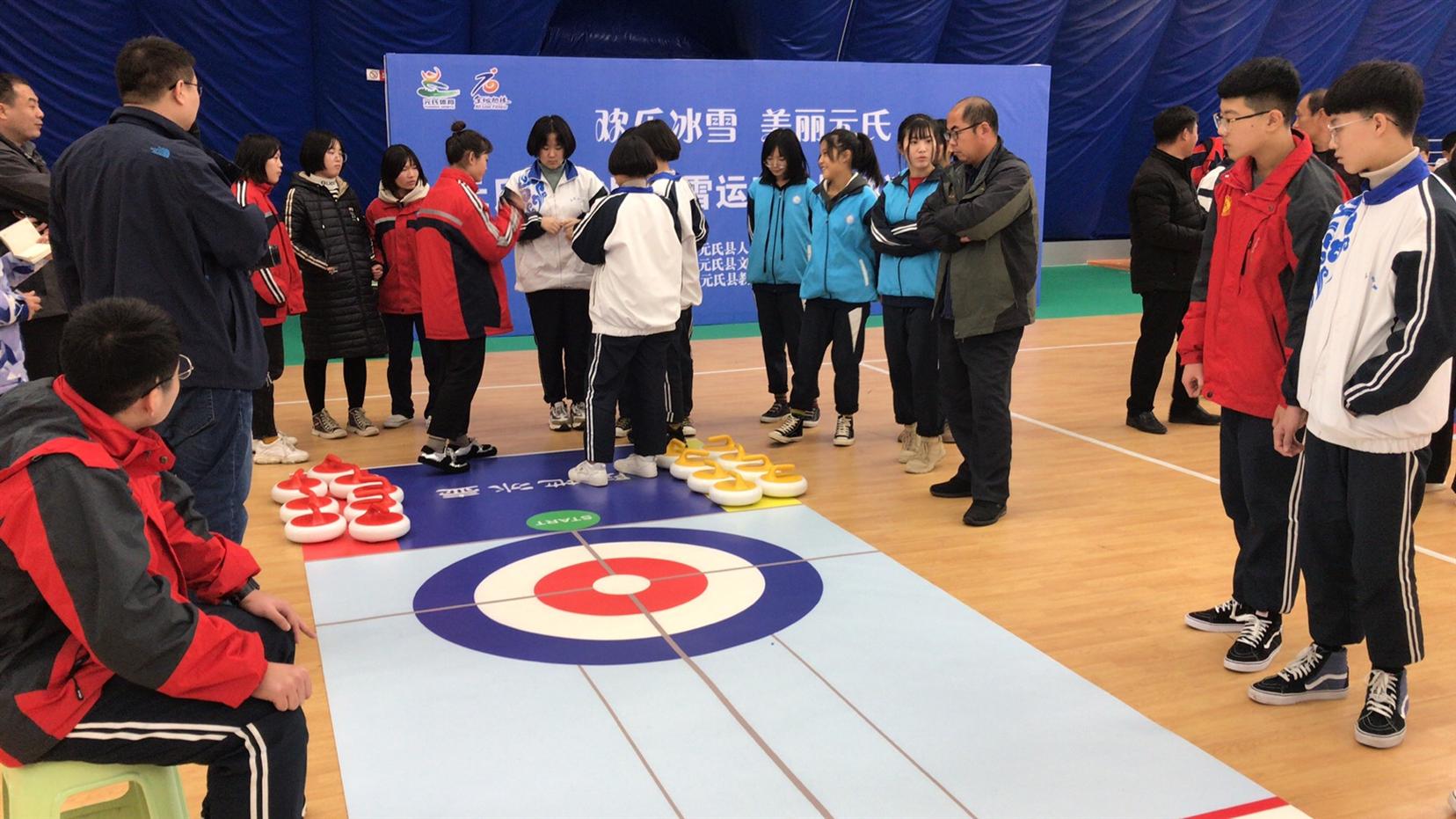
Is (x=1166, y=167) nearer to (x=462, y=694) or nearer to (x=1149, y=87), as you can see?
(x=462, y=694)

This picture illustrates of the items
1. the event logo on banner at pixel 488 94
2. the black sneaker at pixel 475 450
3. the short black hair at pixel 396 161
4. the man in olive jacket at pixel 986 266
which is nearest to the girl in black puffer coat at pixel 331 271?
the short black hair at pixel 396 161

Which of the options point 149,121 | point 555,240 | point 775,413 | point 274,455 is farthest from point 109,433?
point 775,413

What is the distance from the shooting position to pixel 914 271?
542cm

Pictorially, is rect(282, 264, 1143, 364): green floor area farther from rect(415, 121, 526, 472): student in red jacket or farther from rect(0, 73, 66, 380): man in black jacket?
rect(0, 73, 66, 380): man in black jacket

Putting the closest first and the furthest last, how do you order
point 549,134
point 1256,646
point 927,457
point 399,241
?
point 1256,646, point 927,457, point 549,134, point 399,241

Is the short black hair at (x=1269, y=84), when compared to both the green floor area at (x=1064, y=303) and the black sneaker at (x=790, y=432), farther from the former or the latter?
the green floor area at (x=1064, y=303)

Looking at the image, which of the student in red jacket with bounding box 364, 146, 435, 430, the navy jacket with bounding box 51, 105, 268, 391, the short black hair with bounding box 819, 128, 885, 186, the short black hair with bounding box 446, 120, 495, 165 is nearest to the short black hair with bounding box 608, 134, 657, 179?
the short black hair with bounding box 446, 120, 495, 165

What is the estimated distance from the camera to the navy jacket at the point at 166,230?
294 cm

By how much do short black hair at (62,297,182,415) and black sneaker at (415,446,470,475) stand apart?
3501 millimetres

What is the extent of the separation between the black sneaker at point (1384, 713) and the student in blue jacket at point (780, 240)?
355 centimetres

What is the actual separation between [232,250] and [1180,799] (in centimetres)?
268

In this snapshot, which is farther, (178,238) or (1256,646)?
(1256,646)

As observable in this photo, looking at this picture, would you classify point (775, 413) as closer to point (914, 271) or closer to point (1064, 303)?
point (914, 271)

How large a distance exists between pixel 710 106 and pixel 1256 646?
23.1 ft
